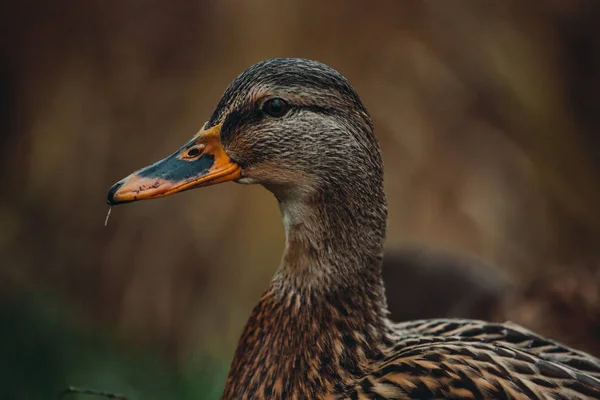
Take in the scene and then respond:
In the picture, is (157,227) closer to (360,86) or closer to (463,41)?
(360,86)

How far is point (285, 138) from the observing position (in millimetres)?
2123

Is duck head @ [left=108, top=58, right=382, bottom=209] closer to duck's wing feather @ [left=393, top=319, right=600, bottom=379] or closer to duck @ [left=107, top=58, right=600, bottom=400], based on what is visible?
duck @ [left=107, top=58, right=600, bottom=400]

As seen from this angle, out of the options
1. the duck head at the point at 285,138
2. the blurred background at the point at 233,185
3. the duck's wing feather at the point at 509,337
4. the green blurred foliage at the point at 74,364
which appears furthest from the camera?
the blurred background at the point at 233,185

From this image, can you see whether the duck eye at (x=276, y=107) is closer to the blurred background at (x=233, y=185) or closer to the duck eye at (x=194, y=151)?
the duck eye at (x=194, y=151)

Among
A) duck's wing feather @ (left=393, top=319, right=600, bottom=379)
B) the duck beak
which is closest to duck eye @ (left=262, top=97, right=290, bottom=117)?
the duck beak

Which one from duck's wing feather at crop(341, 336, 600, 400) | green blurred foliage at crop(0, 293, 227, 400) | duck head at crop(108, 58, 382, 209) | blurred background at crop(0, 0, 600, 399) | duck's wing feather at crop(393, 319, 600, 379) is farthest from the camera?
blurred background at crop(0, 0, 600, 399)

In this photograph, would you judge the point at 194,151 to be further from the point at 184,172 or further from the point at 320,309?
the point at 320,309

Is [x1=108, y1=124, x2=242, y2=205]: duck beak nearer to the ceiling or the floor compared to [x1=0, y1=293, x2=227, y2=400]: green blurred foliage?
nearer to the ceiling

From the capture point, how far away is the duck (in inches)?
81.0

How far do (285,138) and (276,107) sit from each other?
3.4 inches

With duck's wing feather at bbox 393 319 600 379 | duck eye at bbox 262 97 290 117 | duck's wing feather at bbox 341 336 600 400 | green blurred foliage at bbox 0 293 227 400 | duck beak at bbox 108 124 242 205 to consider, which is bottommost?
green blurred foliage at bbox 0 293 227 400

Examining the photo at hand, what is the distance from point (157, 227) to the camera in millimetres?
4445

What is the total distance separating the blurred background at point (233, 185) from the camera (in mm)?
3613

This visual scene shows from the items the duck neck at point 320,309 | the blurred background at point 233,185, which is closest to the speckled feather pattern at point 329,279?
the duck neck at point 320,309
